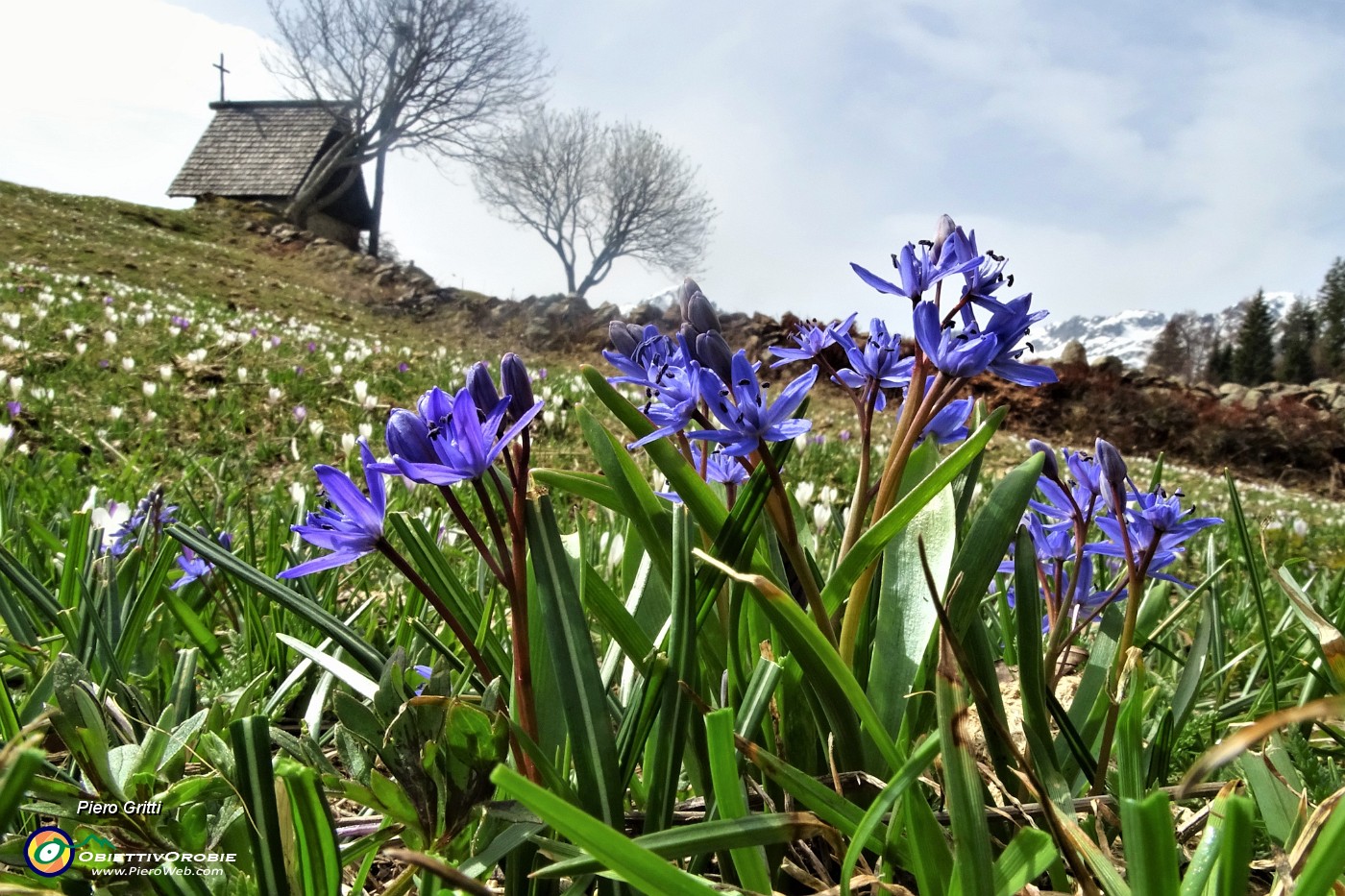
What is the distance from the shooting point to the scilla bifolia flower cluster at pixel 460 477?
0.71 m

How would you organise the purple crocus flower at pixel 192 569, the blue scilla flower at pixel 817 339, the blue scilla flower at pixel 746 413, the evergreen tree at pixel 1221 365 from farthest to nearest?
the evergreen tree at pixel 1221 365, the purple crocus flower at pixel 192 569, the blue scilla flower at pixel 817 339, the blue scilla flower at pixel 746 413

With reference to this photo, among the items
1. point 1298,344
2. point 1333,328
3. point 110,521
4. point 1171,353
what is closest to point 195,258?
point 110,521

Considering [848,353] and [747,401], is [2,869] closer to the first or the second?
[747,401]

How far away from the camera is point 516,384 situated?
820mm

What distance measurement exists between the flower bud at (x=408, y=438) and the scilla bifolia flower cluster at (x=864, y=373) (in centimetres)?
21

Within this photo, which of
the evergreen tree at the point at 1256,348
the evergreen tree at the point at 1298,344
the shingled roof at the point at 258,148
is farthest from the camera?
the evergreen tree at the point at 1256,348

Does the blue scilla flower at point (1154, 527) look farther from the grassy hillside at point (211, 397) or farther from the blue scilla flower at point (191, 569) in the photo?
the grassy hillside at point (211, 397)

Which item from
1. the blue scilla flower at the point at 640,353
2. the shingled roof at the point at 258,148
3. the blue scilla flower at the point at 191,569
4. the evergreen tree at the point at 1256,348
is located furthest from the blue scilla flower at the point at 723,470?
the evergreen tree at the point at 1256,348

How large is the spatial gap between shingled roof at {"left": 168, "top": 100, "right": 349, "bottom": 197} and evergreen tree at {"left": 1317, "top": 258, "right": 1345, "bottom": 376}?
2036 inches

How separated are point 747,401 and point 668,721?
12.5 inches

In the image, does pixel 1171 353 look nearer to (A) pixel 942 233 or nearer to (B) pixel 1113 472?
(B) pixel 1113 472

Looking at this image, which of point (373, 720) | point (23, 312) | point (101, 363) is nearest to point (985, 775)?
point (373, 720)

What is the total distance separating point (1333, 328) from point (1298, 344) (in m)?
4.38

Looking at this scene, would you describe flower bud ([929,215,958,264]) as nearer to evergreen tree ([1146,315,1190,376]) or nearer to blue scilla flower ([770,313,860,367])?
blue scilla flower ([770,313,860,367])
